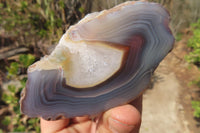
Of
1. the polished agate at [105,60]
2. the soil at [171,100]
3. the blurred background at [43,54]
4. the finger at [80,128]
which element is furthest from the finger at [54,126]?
the soil at [171,100]

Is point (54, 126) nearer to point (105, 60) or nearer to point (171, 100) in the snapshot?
point (105, 60)

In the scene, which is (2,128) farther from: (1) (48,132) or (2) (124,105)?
(2) (124,105)

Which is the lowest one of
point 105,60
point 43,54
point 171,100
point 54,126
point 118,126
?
point 171,100

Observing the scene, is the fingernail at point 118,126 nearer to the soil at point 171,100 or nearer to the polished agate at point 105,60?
the polished agate at point 105,60

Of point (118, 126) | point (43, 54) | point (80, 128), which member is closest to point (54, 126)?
point (80, 128)

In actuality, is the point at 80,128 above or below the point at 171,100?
above
